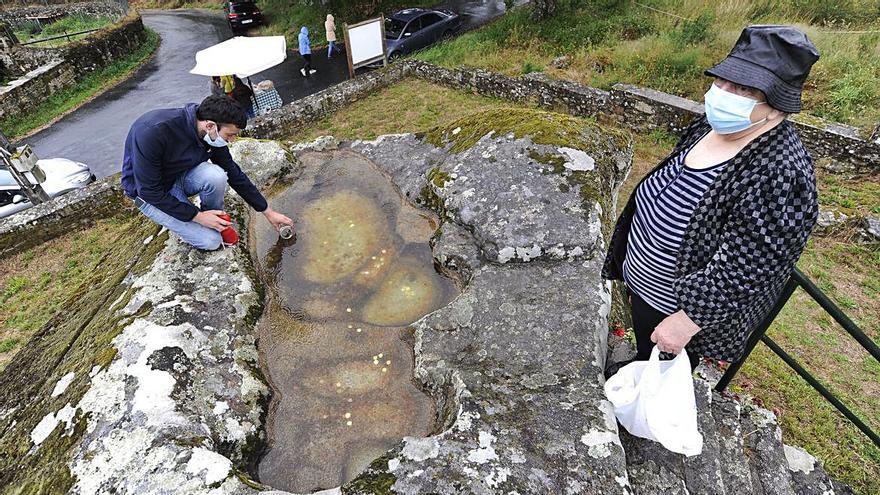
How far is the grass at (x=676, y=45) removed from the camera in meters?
8.31

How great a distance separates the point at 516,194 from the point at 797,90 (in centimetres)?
261

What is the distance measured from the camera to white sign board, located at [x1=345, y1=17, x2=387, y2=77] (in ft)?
38.5

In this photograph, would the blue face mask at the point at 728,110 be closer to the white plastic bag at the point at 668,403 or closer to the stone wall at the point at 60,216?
the white plastic bag at the point at 668,403

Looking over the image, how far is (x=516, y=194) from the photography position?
14.6 ft

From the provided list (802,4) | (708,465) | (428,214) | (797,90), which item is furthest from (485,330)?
(802,4)

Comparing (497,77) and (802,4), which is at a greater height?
(802,4)

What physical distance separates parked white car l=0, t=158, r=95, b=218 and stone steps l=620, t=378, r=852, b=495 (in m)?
11.3

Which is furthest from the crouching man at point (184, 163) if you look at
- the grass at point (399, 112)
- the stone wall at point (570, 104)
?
the stone wall at point (570, 104)

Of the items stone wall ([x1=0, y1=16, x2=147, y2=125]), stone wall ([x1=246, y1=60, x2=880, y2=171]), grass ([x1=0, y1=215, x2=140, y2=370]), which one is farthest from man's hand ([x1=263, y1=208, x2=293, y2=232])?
stone wall ([x1=0, y1=16, x2=147, y2=125])

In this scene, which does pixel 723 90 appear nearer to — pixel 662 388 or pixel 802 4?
pixel 662 388

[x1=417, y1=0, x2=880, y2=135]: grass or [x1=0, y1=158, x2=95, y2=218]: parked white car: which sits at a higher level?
[x1=417, y1=0, x2=880, y2=135]: grass

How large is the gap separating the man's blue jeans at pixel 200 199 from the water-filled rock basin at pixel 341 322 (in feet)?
1.81

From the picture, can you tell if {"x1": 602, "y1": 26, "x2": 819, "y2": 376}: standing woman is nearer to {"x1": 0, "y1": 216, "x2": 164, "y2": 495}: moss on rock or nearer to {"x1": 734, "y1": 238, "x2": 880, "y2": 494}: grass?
{"x1": 734, "y1": 238, "x2": 880, "y2": 494}: grass

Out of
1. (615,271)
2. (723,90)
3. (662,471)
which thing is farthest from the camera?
(615,271)
